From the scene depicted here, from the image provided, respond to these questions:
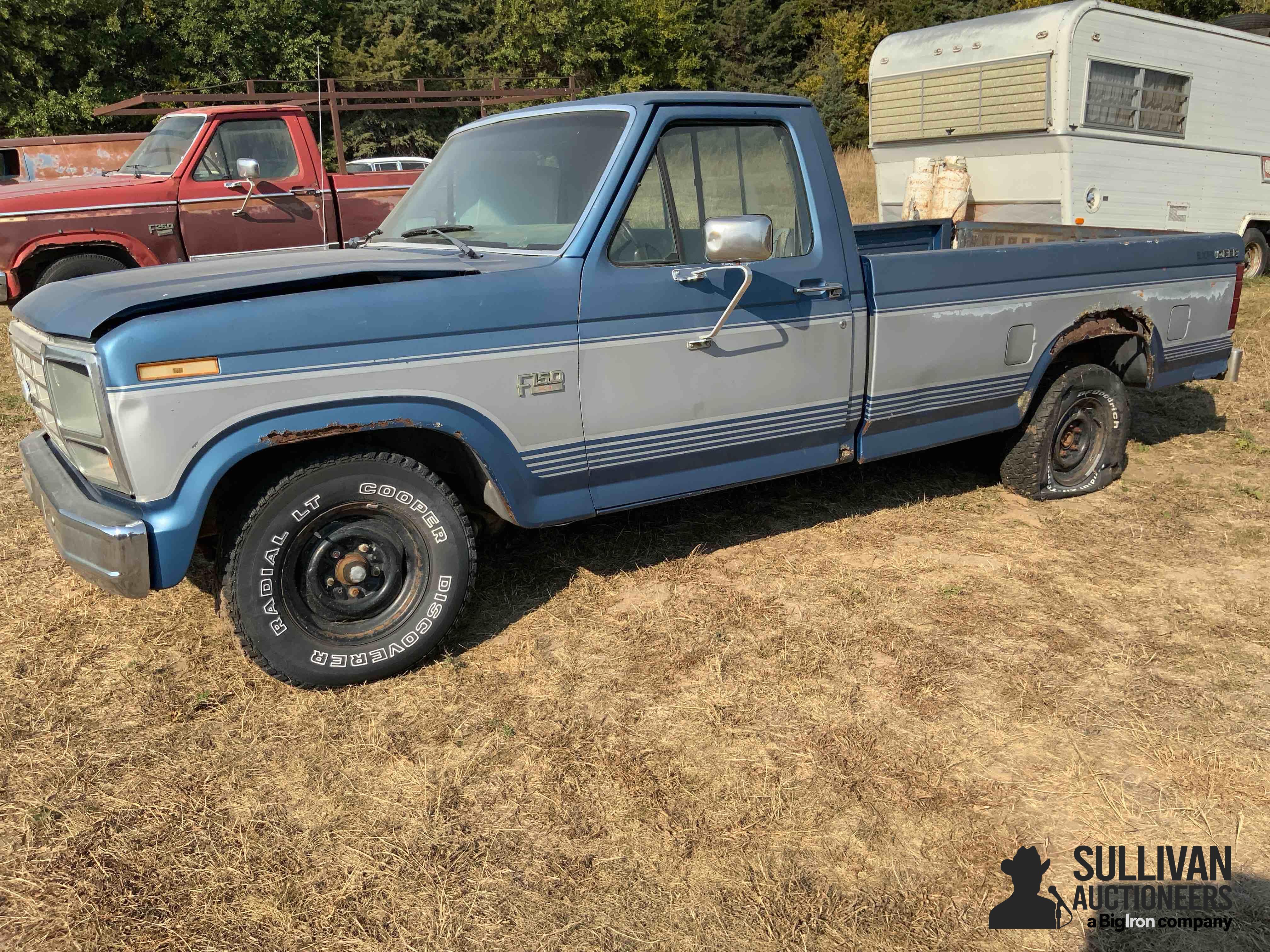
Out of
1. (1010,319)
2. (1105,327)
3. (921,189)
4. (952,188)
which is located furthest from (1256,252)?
(1010,319)

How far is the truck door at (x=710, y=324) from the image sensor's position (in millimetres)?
3736

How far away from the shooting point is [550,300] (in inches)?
140

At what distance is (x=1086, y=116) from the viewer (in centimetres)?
1033

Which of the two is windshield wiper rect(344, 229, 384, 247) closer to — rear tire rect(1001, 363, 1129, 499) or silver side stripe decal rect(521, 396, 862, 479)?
silver side stripe decal rect(521, 396, 862, 479)

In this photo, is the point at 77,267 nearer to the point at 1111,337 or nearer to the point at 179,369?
the point at 179,369

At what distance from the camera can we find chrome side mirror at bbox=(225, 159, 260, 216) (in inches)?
317

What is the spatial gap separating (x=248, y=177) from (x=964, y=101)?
7.96 meters

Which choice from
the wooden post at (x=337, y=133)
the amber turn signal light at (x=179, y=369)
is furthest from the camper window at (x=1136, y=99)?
the amber turn signal light at (x=179, y=369)

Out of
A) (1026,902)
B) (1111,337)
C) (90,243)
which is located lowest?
(1026,902)

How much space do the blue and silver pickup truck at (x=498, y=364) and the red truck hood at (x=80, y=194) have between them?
5.09 metres

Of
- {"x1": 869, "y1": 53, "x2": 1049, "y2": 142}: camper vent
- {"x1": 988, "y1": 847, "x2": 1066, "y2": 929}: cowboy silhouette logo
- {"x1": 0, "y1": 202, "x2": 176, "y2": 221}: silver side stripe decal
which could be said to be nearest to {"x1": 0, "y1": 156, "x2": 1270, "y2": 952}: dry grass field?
{"x1": 988, "y1": 847, "x2": 1066, "y2": 929}: cowboy silhouette logo

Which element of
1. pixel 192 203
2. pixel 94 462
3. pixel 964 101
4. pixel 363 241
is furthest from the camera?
pixel 964 101

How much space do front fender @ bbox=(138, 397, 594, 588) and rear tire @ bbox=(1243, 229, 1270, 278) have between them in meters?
12.8

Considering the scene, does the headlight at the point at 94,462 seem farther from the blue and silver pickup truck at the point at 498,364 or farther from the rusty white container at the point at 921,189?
the rusty white container at the point at 921,189
